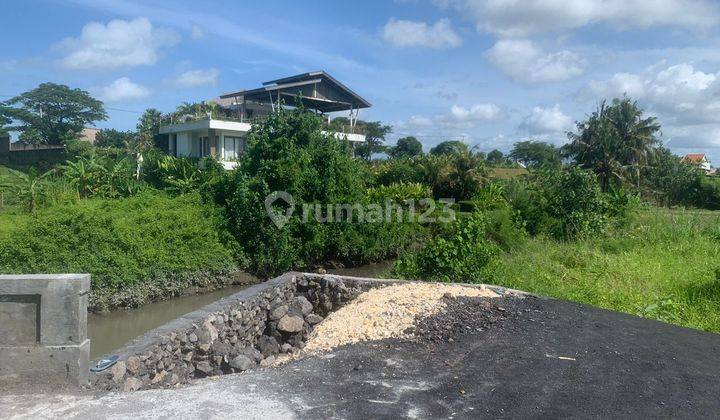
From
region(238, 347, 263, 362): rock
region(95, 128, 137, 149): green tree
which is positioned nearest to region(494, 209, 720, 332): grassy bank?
region(238, 347, 263, 362): rock

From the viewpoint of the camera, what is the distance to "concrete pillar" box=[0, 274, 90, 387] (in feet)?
15.1

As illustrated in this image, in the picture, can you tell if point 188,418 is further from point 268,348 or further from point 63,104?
Result: point 63,104

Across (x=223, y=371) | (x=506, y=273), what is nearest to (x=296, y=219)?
(x=506, y=273)

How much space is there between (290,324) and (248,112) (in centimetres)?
2885

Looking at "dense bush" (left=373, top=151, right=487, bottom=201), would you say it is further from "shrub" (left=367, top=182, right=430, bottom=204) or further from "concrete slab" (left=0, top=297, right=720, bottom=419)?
"concrete slab" (left=0, top=297, right=720, bottom=419)

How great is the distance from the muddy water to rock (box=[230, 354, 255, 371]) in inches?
125

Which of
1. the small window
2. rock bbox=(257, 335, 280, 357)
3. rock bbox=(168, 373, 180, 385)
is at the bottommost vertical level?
rock bbox=(257, 335, 280, 357)

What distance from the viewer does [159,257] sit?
12367 mm

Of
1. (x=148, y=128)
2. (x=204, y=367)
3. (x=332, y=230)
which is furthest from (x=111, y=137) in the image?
(x=204, y=367)

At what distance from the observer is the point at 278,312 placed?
27.9 ft

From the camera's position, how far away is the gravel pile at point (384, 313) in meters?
6.35

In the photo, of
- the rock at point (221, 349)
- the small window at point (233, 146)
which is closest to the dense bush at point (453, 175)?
the small window at point (233, 146)

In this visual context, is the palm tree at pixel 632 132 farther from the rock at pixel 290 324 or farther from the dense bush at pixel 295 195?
the rock at pixel 290 324

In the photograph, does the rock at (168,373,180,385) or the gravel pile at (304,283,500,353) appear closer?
the rock at (168,373,180,385)
